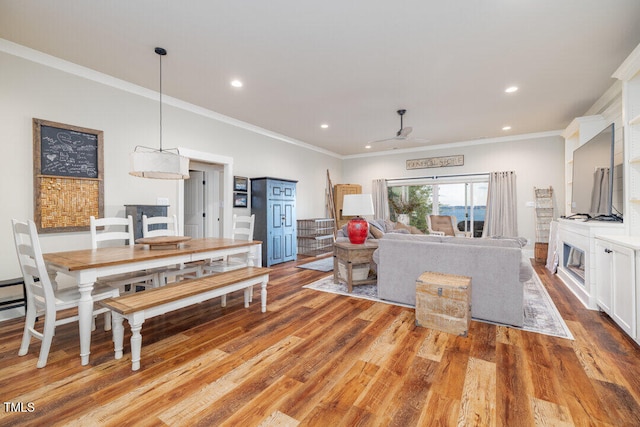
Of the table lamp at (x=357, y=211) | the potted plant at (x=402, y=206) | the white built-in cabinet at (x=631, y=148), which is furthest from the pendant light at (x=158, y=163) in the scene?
the potted plant at (x=402, y=206)

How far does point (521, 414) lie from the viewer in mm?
1536

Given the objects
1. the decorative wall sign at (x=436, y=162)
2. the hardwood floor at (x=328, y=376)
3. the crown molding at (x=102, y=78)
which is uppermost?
the crown molding at (x=102, y=78)

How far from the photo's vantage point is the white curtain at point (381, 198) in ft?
26.1

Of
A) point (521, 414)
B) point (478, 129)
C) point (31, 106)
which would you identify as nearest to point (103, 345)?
point (31, 106)

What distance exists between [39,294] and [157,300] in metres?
0.83

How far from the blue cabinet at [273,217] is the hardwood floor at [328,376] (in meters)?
2.70

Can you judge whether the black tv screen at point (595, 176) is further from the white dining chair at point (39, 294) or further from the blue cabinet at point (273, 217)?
the white dining chair at point (39, 294)

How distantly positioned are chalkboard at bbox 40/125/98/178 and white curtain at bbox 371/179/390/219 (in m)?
6.26

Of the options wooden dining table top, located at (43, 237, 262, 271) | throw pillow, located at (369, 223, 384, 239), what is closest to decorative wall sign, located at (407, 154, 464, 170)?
throw pillow, located at (369, 223, 384, 239)

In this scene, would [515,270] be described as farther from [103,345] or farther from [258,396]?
[103,345]

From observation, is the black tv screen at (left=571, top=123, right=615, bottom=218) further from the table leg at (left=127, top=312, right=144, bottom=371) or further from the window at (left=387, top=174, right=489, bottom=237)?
the table leg at (left=127, top=312, right=144, bottom=371)

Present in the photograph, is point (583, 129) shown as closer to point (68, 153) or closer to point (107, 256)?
point (107, 256)

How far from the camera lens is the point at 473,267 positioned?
2.81 m

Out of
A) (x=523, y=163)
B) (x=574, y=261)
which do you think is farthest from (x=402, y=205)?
(x=574, y=261)
